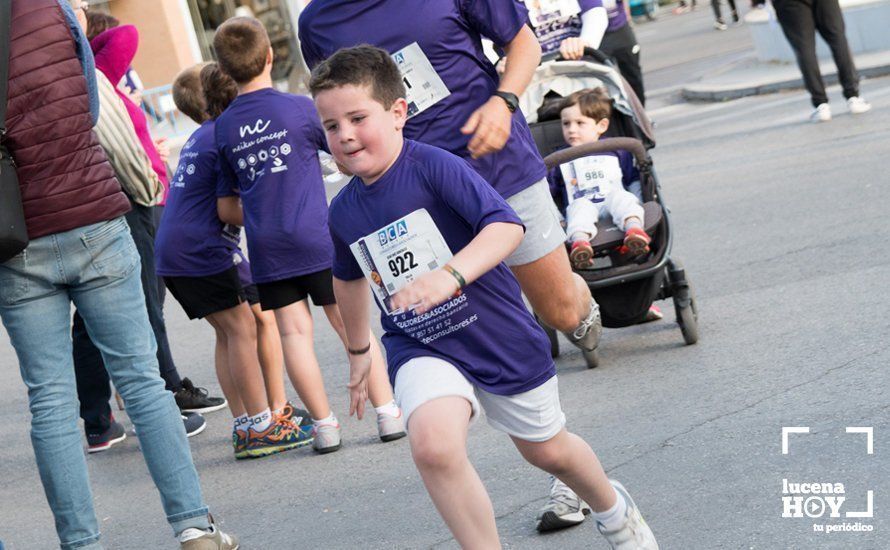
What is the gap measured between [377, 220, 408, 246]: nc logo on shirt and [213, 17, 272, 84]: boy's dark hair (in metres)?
2.30

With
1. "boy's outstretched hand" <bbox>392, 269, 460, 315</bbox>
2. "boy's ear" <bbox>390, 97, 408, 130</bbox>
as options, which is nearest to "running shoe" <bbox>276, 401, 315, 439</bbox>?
"boy's ear" <bbox>390, 97, 408, 130</bbox>

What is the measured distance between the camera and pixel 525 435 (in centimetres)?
395

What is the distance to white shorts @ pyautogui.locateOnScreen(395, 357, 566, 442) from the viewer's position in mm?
3766

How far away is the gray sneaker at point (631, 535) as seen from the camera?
4020mm

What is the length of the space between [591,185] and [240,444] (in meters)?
2.10

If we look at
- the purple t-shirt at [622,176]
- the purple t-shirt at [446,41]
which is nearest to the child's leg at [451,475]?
the purple t-shirt at [446,41]

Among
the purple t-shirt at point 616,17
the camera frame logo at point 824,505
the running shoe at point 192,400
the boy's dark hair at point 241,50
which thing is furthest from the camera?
the purple t-shirt at point 616,17

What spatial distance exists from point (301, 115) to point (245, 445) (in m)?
1.55

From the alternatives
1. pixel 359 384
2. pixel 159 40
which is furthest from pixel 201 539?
pixel 159 40

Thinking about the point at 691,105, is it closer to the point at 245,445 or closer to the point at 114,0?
the point at 245,445

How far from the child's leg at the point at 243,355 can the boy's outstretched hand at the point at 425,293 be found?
A: 10.0ft

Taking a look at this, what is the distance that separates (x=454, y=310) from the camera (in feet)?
12.7

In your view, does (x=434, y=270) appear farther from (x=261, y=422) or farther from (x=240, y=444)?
(x=240, y=444)

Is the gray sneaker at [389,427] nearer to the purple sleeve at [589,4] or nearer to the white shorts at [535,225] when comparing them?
the white shorts at [535,225]
